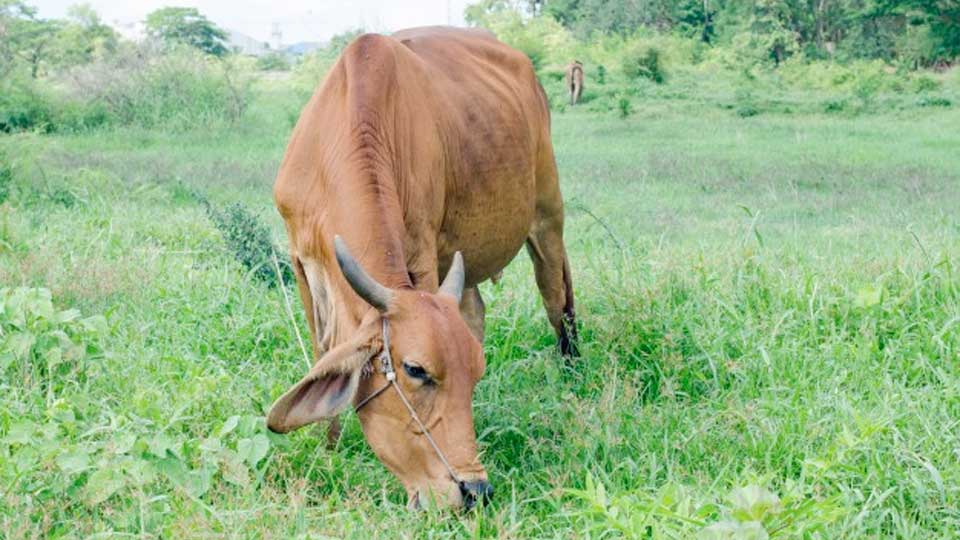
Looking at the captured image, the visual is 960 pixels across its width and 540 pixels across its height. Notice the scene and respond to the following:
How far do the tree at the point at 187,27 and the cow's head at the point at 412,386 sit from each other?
37939 mm

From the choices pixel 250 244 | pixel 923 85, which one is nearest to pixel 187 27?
pixel 923 85

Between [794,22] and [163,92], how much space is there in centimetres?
2514

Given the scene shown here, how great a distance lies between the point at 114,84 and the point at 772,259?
13.0 metres

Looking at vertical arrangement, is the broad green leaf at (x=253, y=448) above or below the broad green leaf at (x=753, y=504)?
below

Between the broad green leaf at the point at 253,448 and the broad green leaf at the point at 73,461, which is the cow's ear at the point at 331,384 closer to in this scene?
the broad green leaf at the point at 253,448

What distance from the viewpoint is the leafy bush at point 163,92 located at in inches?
653

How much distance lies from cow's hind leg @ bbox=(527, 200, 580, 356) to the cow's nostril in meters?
2.08

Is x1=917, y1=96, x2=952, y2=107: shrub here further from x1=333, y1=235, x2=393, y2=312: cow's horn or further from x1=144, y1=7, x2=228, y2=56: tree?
x1=144, y1=7, x2=228, y2=56: tree

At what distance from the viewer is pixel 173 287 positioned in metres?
6.35

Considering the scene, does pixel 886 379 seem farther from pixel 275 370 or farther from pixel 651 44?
pixel 651 44

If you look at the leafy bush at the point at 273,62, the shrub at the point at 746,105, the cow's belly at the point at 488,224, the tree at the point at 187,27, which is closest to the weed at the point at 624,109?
the shrub at the point at 746,105

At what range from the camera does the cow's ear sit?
371cm

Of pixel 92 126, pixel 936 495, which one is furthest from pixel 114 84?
pixel 936 495

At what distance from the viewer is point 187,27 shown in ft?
136
